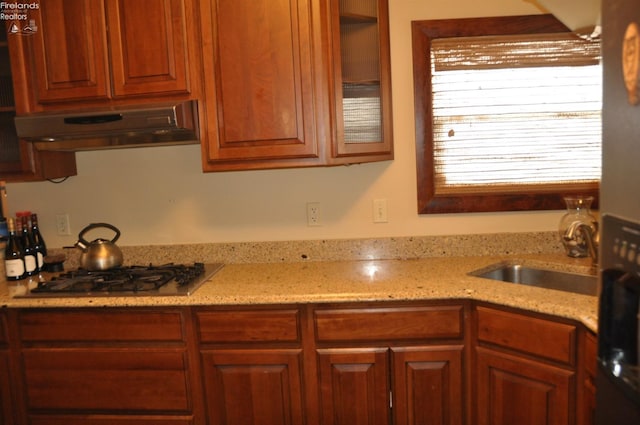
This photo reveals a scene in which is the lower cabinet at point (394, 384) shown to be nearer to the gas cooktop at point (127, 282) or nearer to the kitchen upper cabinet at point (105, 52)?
the gas cooktop at point (127, 282)

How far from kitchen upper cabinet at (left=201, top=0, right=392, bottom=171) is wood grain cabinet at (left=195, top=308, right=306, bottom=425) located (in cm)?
63

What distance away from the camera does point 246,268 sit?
223cm

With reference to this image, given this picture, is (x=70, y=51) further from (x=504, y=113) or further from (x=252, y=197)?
(x=504, y=113)

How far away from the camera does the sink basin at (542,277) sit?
1.90 meters

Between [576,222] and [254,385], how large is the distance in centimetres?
150

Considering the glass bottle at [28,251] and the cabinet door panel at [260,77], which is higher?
the cabinet door panel at [260,77]

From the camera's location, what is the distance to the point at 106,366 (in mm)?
1835

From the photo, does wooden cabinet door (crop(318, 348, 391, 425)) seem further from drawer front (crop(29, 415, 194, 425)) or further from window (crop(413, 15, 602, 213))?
window (crop(413, 15, 602, 213))

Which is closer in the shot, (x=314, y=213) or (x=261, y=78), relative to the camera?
(x=261, y=78)

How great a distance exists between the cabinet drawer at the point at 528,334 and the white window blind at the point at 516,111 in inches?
30.2

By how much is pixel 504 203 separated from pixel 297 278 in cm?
105

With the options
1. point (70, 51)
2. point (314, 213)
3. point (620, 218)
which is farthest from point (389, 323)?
point (70, 51)

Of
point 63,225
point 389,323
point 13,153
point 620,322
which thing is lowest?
point 389,323

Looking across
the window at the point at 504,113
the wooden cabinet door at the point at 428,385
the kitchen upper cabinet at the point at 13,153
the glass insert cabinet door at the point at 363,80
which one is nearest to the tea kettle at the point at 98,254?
the kitchen upper cabinet at the point at 13,153
